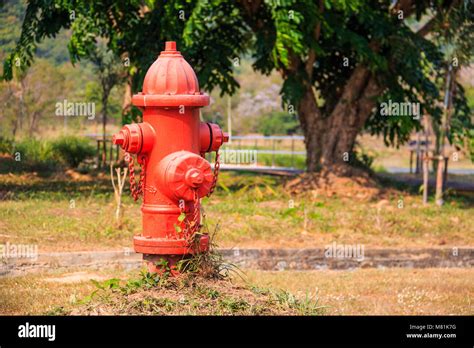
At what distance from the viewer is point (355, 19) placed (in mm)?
23297

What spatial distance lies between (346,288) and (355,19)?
40.3ft

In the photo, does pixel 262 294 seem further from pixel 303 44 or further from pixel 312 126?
pixel 312 126

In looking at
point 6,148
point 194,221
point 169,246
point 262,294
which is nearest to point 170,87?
point 194,221

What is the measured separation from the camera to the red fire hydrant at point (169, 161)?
8477 millimetres

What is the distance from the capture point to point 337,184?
862 inches

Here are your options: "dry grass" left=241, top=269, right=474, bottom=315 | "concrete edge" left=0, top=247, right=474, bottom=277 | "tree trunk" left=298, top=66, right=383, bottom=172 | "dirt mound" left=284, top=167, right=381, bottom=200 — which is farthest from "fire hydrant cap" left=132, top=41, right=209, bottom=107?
"tree trunk" left=298, top=66, right=383, bottom=172

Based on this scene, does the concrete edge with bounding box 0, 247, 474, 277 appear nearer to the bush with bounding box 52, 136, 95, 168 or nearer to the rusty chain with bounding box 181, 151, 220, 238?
the rusty chain with bounding box 181, 151, 220, 238

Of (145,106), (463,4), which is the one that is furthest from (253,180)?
(145,106)

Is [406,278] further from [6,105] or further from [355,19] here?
[6,105]

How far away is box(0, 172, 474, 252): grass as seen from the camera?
15008 mm

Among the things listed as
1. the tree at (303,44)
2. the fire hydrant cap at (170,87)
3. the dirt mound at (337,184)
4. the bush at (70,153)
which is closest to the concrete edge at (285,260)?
the fire hydrant cap at (170,87)

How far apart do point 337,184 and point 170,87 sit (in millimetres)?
13605

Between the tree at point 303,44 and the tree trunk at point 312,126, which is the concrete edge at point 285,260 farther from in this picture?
the tree trunk at point 312,126

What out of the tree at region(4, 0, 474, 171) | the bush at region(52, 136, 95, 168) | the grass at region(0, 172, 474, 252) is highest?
the tree at region(4, 0, 474, 171)
